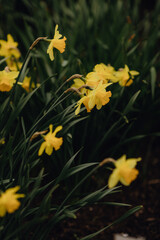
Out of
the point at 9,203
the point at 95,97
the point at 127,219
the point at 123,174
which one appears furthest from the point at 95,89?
the point at 127,219

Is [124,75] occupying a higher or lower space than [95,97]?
higher

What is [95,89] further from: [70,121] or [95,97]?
[70,121]

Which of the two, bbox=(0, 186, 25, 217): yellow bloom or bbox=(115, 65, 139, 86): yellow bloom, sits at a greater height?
bbox=(115, 65, 139, 86): yellow bloom

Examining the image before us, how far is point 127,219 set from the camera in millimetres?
1755

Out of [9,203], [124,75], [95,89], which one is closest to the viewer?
[9,203]

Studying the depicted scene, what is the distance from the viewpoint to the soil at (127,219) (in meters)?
1.66

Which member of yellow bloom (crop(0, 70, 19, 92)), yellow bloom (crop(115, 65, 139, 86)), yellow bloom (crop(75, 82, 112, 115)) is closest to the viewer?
yellow bloom (crop(75, 82, 112, 115))

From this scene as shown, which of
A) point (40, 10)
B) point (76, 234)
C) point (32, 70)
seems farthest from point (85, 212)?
point (40, 10)

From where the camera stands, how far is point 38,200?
1682mm

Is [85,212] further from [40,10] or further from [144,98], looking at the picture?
[40,10]

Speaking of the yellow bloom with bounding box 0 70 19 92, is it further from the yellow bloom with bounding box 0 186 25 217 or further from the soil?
the soil

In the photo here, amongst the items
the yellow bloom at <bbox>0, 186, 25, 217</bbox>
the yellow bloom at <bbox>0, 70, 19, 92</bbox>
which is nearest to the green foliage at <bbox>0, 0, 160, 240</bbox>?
the yellow bloom at <bbox>0, 70, 19, 92</bbox>

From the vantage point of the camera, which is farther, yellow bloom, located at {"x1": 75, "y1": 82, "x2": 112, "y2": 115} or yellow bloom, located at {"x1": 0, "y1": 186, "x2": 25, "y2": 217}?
yellow bloom, located at {"x1": 75, "y1": 82, "x2": 112, "y2": 115}

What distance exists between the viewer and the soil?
166 centimetres
